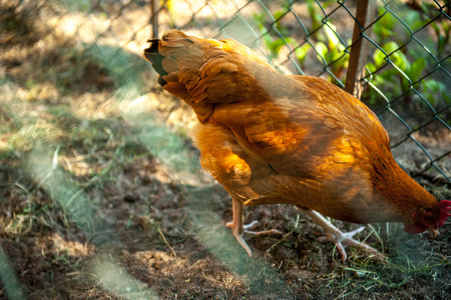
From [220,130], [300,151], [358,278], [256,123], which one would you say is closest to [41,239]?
[220,130]

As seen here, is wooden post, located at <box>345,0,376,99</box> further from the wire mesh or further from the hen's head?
the hen's head

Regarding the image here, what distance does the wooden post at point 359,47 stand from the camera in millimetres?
2094

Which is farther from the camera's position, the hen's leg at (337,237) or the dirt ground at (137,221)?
the hen's leg at (337,237)

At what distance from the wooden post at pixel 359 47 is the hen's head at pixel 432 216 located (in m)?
0.82

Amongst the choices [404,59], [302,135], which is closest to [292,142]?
[302,135]

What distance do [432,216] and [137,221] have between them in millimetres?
1702

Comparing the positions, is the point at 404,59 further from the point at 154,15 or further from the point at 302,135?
the point at 154,15

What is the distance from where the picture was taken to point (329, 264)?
6.97 ft

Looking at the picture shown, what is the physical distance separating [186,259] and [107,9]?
2.87m

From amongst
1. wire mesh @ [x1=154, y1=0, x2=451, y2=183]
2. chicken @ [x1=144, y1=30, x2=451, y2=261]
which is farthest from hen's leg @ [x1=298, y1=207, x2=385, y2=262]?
wire mesh @ [x1=154, y1=0, x2=451, y2=183]

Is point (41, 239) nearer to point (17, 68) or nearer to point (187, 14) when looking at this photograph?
point (17, 68)

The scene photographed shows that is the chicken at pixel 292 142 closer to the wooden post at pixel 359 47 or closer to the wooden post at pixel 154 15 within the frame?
the wooden post at pixel 359 47

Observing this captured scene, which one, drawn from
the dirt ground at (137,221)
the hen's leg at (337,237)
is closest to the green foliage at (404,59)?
the dirt ground at (137,221)

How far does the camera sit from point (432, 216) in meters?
1.88
